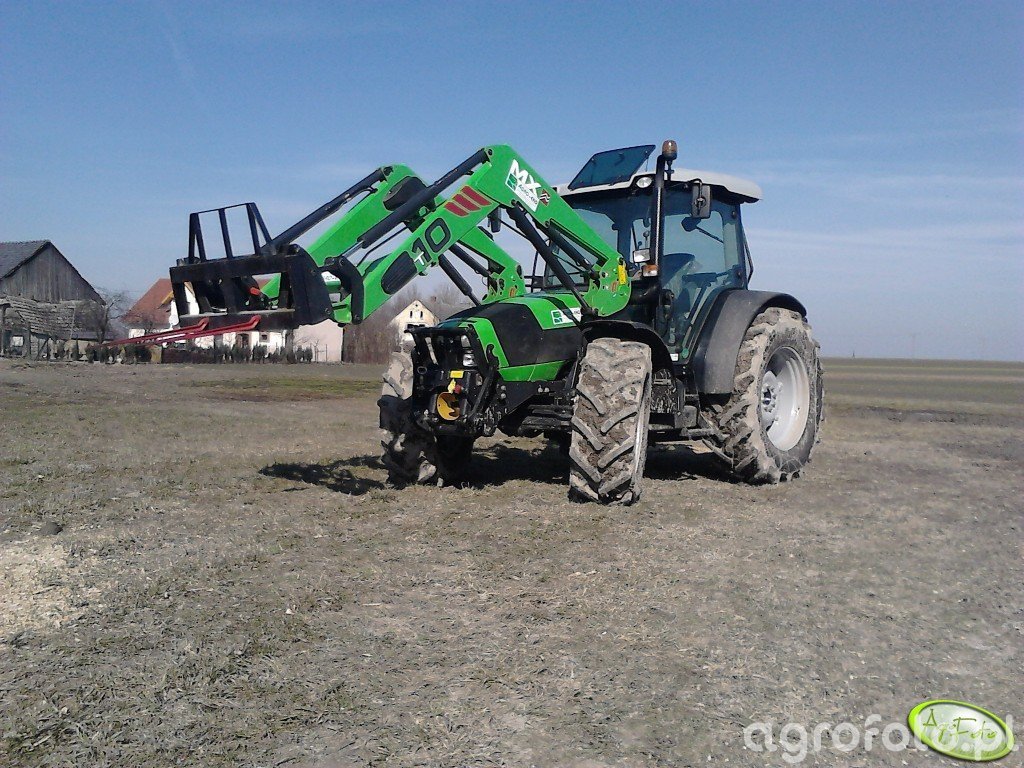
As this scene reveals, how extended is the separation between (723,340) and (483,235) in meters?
2.49

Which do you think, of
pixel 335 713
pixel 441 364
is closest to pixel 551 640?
pixel 335 713

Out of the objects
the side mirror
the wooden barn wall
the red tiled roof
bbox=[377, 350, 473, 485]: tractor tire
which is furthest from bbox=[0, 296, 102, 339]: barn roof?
the side mirror

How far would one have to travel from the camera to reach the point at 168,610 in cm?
405

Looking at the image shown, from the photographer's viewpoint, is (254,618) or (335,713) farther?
(254,618)

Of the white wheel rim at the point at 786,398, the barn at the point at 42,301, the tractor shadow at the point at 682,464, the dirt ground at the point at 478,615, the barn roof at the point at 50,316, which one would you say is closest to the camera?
the dirt ground at the point at 478,615

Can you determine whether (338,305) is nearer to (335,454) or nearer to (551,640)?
(551,640)

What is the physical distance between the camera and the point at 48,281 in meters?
48.3

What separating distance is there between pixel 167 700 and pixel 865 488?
6663 mm

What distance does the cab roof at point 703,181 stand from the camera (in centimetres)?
771

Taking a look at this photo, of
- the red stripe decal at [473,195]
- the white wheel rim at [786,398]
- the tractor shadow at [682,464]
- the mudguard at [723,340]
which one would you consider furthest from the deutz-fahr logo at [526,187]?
the white wheel rim at [786,398]

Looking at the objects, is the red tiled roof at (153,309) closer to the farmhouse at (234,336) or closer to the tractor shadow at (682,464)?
the farmhouse at (234,336)

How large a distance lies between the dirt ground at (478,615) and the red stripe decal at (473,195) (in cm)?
245

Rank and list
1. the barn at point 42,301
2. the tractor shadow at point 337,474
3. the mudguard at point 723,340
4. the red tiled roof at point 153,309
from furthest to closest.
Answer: the red tiled roof at point 153,309, the barn at point 42,301, the mudguard at point 723,340, the tractor shadow at point 337,474

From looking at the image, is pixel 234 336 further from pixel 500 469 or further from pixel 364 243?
pixel 364 243
